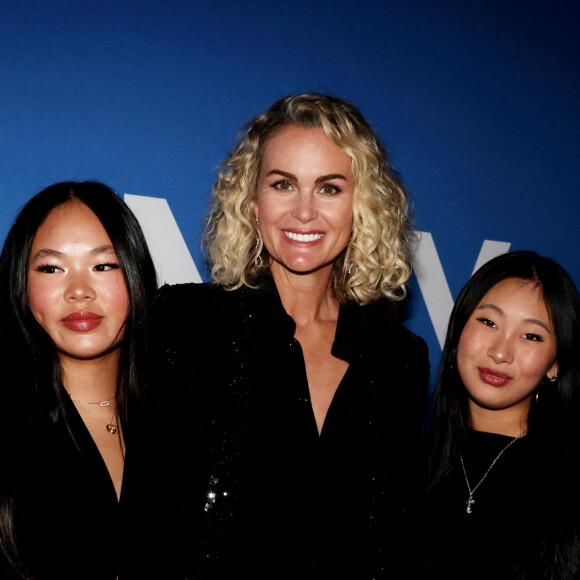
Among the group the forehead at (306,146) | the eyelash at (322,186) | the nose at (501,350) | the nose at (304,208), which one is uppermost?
the forehead at (306,146)

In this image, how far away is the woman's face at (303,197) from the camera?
213cm

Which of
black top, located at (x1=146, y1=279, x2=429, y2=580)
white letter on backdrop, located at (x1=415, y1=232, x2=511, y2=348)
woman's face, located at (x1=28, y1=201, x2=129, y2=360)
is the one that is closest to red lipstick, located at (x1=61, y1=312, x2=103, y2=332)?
woman's face, located at (x1=28, y1=201, x2=129, y2=360)

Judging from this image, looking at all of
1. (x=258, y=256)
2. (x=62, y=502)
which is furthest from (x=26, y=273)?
(x=258, y=256)

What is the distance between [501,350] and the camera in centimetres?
214

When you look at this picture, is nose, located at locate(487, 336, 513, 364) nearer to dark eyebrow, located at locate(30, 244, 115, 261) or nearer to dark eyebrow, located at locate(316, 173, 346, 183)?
dark eyebrow, located at locate(316, 173, 346, 183)

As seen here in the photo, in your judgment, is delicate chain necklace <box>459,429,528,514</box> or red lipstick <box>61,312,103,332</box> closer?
red lipstick <box>61,312,103,332</box>

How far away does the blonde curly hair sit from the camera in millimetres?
2203

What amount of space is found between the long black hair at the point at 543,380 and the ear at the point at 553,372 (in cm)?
2

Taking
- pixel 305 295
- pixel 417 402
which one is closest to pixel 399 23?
pixel 305 295

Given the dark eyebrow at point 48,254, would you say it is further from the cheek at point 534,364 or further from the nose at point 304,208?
the cheek at point 534,364

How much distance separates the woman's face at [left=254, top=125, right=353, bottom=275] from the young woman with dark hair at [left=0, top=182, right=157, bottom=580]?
0.42 meters

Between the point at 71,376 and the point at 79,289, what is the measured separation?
0.31 metres

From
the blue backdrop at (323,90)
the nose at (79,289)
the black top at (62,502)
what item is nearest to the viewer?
the black top at (62,502)

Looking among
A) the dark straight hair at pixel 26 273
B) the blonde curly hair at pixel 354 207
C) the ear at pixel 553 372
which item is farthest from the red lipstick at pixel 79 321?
the ear at pixel 553 372
